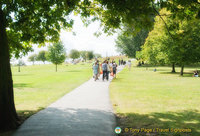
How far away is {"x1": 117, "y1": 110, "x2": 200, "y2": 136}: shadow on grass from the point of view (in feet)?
16.9

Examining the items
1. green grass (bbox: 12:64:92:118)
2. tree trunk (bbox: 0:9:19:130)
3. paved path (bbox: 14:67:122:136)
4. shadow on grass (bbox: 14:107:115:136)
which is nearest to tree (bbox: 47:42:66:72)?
green grass (bbox: 12:64:92:118)

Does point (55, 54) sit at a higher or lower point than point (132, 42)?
lower

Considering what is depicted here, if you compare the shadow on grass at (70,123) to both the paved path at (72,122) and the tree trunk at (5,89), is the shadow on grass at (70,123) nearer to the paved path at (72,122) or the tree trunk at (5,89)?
the paved path at (72,122)

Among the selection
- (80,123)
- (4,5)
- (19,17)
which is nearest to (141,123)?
(80,123)

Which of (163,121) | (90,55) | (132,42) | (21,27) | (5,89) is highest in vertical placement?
(132,42)

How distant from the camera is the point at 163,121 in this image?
20.0 ft

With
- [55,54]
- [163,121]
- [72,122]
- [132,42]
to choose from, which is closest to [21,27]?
[72,122]

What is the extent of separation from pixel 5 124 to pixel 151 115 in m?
4.98

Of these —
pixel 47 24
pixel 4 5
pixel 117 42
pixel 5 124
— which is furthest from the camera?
pixel 117 42

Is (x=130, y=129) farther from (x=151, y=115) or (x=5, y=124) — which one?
(x=5, y=124)

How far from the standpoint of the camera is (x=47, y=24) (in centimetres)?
817

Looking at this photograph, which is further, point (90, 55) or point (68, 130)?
point (90, 55)

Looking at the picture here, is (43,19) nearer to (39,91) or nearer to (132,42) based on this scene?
(39,91)

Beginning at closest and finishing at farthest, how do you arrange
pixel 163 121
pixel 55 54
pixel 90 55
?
1. pixel 163 121
2. pixel 55 54
3. pixel 90 55
